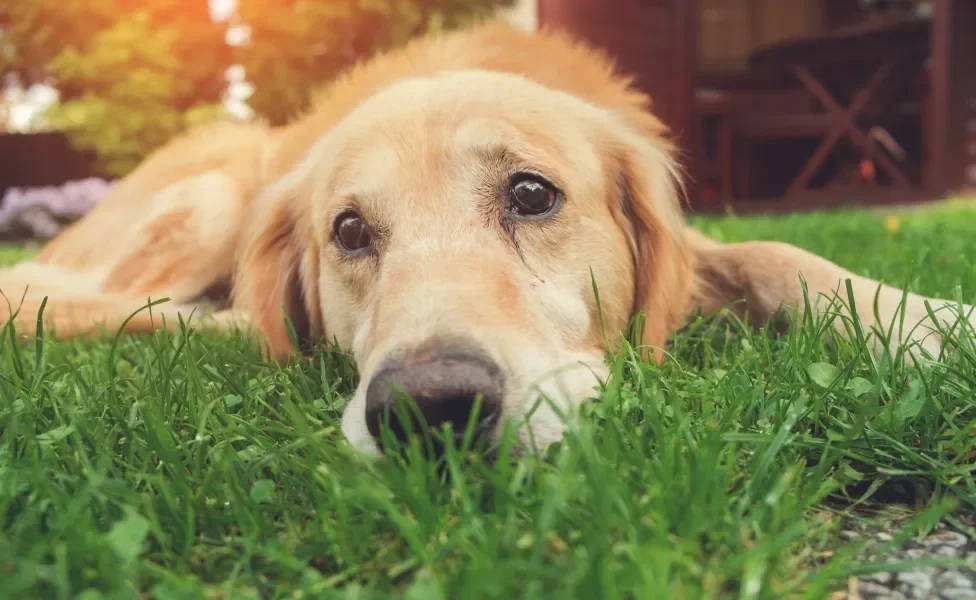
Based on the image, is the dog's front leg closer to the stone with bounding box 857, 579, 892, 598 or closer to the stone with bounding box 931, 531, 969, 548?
the stone with bounding box 931, 531, 969, 548

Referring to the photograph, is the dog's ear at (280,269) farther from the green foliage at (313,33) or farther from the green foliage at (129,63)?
the green foliage at (129,63)

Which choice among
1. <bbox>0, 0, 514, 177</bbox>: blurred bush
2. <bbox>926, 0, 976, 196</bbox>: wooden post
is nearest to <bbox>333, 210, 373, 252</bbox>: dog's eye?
<bbox>0, 0, 514, 177</bbox>: blurred bush

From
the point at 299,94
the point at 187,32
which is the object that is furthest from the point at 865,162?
the point at 187,32

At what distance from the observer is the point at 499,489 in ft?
3.31

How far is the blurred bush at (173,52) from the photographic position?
22.2 feet

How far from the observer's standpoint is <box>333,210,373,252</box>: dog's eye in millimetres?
1904

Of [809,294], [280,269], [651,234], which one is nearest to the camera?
[809,294]

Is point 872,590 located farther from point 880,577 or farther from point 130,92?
point 130,92

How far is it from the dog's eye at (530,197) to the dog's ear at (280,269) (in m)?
0.75

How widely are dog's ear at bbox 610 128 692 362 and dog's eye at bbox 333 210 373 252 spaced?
26.4 inches

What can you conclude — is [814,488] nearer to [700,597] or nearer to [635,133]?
[700,597]

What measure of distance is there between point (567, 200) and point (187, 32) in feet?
24.2

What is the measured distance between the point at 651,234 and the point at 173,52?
7373 millimetres

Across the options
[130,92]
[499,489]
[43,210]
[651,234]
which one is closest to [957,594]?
[499,489]
